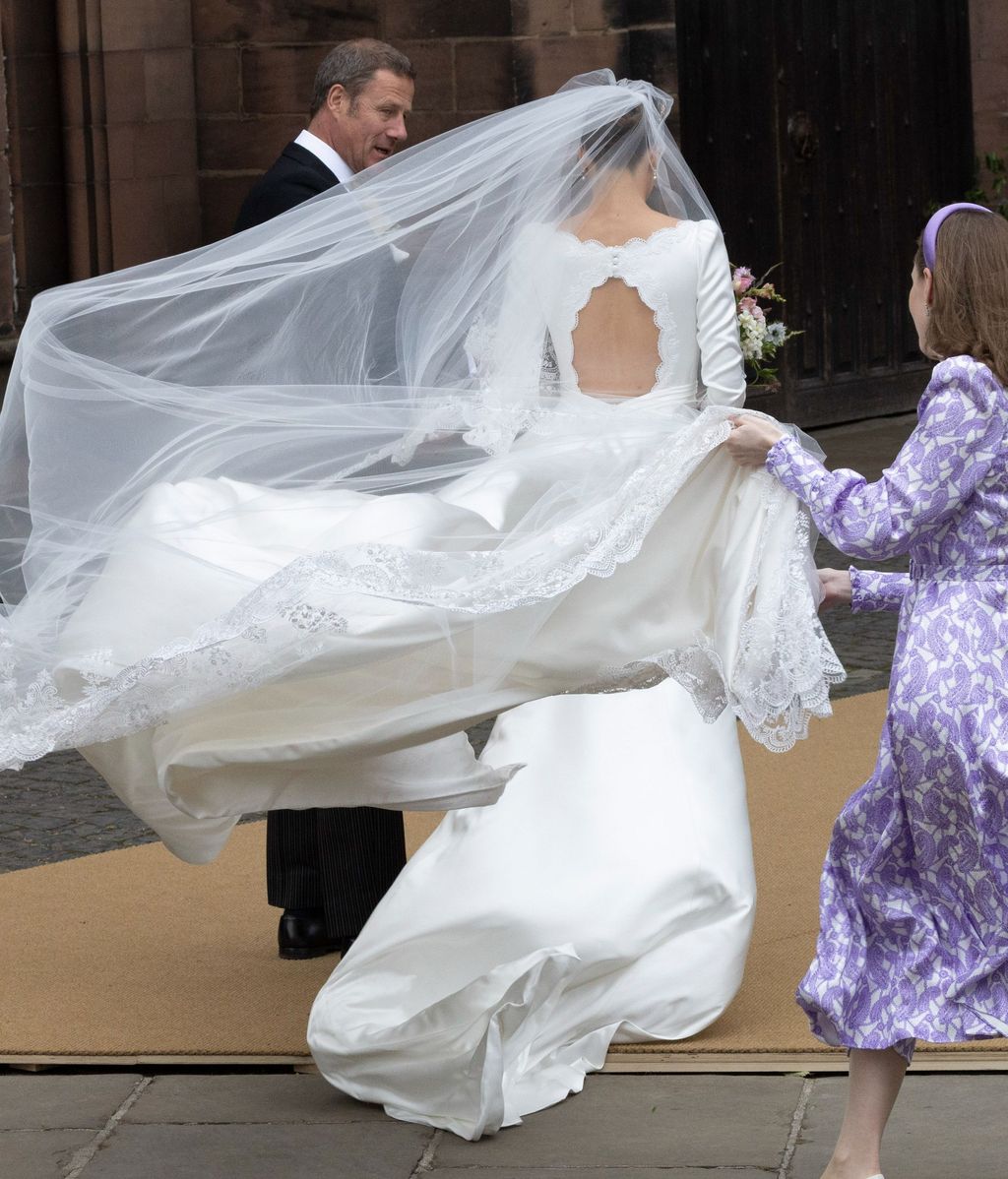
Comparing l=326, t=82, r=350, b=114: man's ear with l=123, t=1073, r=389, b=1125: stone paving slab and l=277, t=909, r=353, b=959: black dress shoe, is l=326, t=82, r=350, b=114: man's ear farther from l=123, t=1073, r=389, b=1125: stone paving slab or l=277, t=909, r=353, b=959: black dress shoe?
l=123, t=1073, r=389, b=1125: stone paving slab

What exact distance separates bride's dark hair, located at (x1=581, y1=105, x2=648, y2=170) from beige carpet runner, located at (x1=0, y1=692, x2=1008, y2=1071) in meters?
1.95

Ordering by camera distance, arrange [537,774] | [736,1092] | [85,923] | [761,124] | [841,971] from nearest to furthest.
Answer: [841,971] < [736,1092] < [537,774] < [85,923] < [761,124]

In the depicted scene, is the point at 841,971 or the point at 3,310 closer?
the point at 841,971

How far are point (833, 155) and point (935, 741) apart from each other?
11.4m

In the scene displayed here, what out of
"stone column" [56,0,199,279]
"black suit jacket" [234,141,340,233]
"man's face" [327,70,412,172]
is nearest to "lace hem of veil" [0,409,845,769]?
"black suit jacket" [234,141,340,233]

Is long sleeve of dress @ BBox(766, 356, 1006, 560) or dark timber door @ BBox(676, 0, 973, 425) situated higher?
dark timber door @ BBox(676, 0, 973, 425)

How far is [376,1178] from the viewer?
3.95 m

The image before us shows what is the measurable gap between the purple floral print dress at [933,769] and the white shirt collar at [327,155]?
7.67 feet

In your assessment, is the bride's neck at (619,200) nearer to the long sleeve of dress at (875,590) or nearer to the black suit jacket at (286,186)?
the black suit jacket at (286,186)

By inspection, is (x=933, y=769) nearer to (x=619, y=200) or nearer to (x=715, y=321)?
(x=715, y=321)

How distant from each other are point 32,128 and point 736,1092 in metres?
8.79

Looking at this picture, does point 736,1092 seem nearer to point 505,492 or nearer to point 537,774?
point 537,774

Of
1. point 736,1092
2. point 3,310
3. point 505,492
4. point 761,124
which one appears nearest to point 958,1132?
point 736,1092

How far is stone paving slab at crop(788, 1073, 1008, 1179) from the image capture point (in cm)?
388
